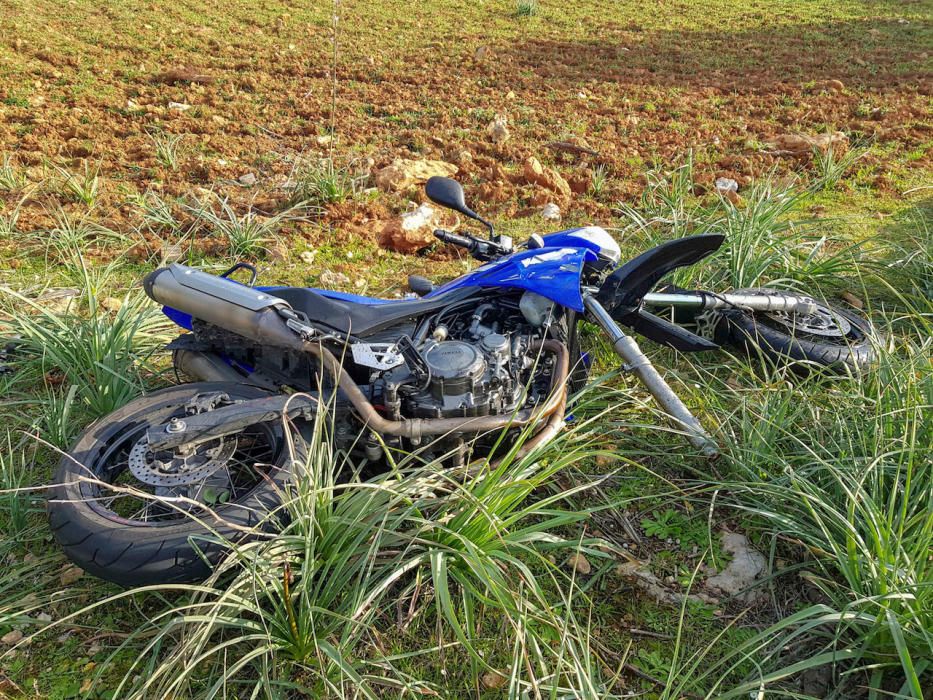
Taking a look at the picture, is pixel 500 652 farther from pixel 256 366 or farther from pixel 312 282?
pixel 312 282

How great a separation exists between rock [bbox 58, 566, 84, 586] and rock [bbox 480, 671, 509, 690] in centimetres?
128

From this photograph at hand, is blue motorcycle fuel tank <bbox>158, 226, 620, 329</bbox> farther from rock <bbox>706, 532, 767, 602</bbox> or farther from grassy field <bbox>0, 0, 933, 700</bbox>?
rock <bbox>706, 532, 767, 602</bbox>

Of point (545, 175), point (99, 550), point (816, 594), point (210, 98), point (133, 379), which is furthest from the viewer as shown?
Answer: point (210, 98)

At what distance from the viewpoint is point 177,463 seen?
6.61 ft

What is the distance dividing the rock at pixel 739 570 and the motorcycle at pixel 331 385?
1.21ft

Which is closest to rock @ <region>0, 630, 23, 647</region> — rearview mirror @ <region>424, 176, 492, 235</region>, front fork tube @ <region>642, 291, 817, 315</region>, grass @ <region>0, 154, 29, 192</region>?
rearview mirror @ <region>424, 176, 492, 235</region>

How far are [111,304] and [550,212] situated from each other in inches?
107

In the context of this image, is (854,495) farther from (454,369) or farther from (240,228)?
(240,228)

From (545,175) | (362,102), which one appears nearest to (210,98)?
(362,102)

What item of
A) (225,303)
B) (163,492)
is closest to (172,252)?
(225,303)

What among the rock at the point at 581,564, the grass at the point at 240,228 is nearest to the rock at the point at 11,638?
the rock at the point at 581,564

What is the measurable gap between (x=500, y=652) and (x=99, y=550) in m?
1.10

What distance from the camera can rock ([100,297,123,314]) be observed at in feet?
11.2

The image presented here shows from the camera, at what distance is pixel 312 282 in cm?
384
